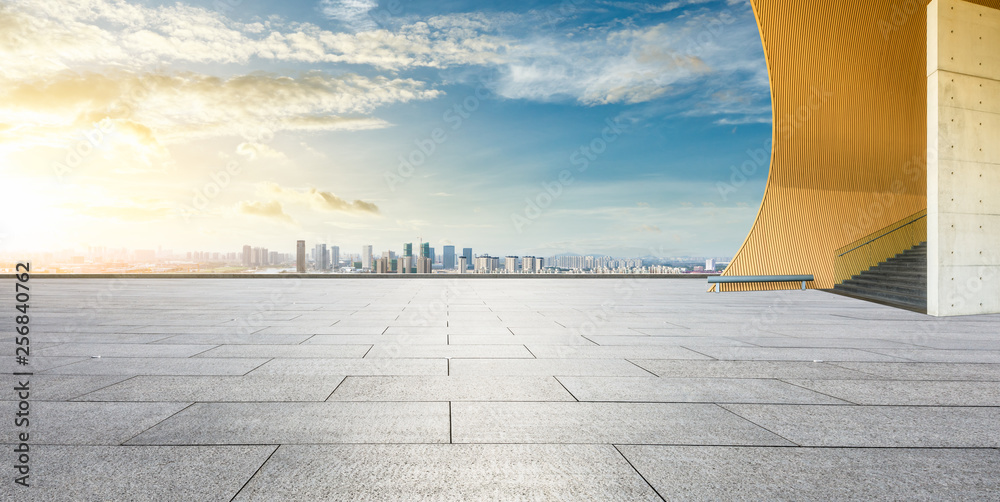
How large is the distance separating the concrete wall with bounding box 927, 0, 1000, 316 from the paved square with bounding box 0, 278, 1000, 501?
353cm

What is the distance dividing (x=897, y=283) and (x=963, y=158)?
6042 mm

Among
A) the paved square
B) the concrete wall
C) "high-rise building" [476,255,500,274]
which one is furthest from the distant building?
the paved square

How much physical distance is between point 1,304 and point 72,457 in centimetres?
1491

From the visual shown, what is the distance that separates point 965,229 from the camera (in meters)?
12.4

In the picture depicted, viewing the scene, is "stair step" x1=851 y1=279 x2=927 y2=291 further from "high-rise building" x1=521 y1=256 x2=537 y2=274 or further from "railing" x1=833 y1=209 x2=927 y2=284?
"high-rise building" x1=521 y1=256 x2=537 y2=274

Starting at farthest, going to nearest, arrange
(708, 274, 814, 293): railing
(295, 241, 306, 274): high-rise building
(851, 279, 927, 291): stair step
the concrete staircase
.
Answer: (295, 241, 306, 274): high-rise building < (708, 274, 814, 293): railing < (851, 279, 927, 291): stair step < the concrete staircase

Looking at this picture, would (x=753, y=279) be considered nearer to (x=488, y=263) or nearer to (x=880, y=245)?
(x=880, y=245)

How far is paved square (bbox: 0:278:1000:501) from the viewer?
3.21 m

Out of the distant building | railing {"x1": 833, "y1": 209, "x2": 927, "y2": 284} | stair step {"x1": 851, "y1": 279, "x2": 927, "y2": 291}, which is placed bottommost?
stair step {"x1": 851, "y1": 279, "x2": 927, "y2": 291}

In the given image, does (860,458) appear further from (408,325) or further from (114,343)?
(114,343)

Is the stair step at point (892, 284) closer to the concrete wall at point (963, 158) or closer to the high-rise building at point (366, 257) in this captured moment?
the concrete wall at point (963, 158)

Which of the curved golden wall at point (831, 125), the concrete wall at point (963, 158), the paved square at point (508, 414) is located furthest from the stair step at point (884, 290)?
the paved square at point (508, 414)
